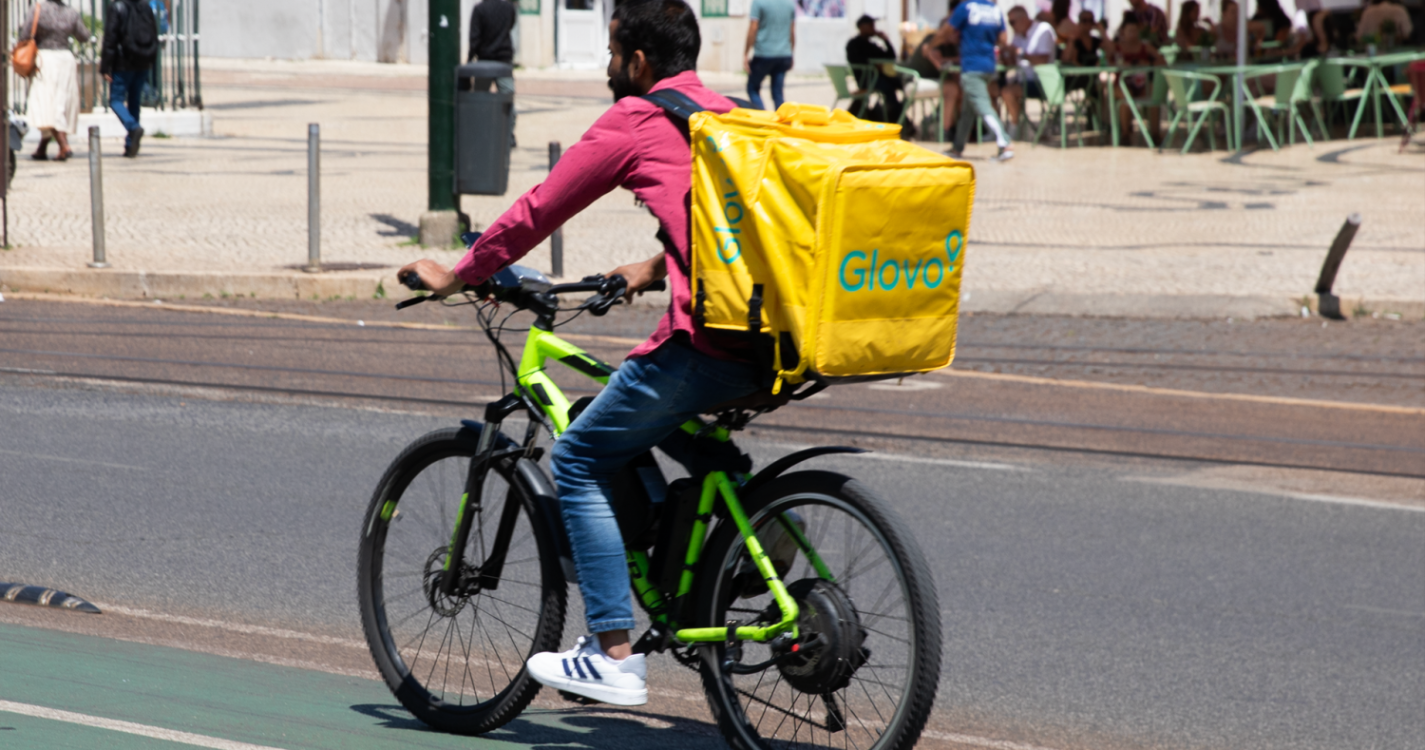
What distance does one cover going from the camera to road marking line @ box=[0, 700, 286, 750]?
3.66m

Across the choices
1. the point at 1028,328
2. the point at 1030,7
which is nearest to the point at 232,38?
the point at 1030,7

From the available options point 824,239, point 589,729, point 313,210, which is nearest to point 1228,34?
point 313,210

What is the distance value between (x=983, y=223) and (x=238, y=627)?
10764 millimetres

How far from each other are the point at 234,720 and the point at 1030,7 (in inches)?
1481

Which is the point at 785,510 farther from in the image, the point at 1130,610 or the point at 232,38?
the point at 232,38

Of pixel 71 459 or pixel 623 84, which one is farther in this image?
pixel 71 459

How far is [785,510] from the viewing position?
345 cm

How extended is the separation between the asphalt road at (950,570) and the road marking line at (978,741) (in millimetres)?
13

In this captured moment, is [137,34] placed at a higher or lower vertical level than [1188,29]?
lower

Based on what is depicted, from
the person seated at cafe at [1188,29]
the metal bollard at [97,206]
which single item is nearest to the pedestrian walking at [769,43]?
the person seated at cafe at [1188,29]

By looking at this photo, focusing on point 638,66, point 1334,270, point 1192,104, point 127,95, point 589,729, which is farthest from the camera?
point 1192,104

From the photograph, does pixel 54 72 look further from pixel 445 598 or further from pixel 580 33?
pixel 580 33

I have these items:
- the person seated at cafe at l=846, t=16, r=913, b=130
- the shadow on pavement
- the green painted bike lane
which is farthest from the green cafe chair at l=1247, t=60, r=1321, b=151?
the green painted bike lane

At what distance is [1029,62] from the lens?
2158 cm
